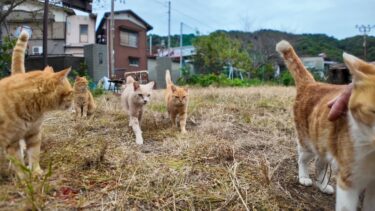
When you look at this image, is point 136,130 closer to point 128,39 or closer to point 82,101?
point 82,101

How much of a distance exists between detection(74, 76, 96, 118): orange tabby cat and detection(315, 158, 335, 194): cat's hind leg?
369cm

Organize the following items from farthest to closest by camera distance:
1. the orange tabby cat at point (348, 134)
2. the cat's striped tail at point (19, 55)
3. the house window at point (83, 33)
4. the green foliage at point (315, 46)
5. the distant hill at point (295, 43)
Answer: the green foliage at point (315, 46) < the distant hill at point (295, 43) < the house window at point (83, 33) < the cat's striped tail at point (19, 55) < the orange tabby cat at point (348, 134)

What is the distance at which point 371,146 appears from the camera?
5.77 ft

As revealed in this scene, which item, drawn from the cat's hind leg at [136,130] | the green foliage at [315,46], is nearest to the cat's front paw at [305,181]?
the cat's hind leg at [136,130]

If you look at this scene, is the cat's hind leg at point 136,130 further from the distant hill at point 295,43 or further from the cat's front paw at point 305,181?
the distant hill at point 295,43

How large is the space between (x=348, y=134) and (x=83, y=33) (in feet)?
72.5

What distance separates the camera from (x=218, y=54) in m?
21.6

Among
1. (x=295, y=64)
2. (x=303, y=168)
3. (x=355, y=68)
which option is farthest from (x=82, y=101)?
(x=355, y=68)

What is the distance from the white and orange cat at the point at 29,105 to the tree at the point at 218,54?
18692mm

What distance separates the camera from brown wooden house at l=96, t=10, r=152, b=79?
24.3 metres

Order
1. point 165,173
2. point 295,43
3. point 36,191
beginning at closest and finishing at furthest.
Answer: point 36,191, point 165,173, point 295,43

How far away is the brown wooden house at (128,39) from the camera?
24.3 metres

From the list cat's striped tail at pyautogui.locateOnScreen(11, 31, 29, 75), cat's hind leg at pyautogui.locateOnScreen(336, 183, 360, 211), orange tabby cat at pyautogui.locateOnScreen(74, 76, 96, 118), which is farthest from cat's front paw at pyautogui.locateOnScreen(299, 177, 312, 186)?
orange tabby cat at pyautogui.locateOnScreen(74, 76, 96, 118)

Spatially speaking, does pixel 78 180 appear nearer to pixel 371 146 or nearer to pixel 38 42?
pixel 371 146
